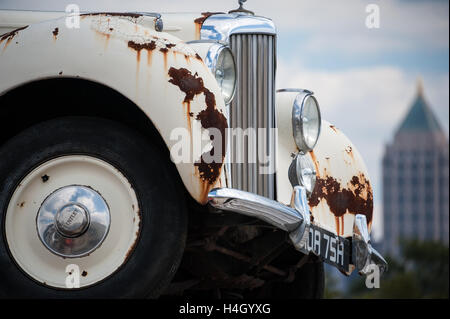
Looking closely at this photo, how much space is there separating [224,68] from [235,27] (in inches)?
13.9

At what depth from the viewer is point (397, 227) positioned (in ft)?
480

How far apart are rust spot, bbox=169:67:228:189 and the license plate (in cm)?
67

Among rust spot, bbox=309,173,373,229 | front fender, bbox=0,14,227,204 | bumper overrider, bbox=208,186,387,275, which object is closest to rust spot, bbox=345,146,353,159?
rust spot, bbox=309,173,373,229

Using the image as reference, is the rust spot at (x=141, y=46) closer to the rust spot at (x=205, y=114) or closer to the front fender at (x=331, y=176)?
the rust spot at (x=205, y=114)

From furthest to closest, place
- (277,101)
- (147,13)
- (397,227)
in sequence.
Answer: (397,227) < (277,101) < (147,13)

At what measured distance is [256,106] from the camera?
4.15m

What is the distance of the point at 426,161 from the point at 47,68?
148006 mm

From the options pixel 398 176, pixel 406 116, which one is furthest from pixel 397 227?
pixel 406 116

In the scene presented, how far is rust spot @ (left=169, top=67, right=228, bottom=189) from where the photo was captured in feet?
10.6

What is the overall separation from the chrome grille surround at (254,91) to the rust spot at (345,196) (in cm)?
52

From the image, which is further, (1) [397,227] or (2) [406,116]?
(2) [406,116]

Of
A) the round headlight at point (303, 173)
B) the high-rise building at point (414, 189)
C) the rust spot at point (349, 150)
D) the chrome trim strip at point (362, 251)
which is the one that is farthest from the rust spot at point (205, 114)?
the high-rise building at point (414, 189)

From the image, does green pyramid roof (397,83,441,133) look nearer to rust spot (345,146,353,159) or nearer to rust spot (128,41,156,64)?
rust spot (345,146,353,159)

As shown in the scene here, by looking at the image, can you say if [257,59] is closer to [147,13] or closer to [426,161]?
[147,13]
